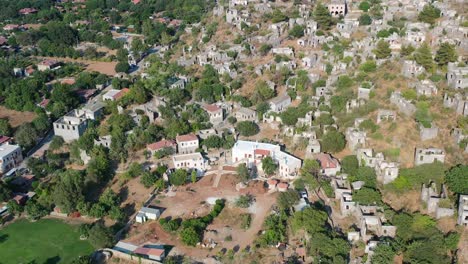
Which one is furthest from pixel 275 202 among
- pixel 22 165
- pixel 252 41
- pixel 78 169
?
pixel 252 41

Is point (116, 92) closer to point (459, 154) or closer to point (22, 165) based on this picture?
point (22, 165)

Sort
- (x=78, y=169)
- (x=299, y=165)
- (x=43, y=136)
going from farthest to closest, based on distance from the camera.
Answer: (x=43, y=136), (x=78, y=169), (x=299, y=165)

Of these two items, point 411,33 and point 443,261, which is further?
point 411,33

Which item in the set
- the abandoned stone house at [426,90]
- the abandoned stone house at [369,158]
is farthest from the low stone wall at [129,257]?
the abandoned stone house at [426,90]

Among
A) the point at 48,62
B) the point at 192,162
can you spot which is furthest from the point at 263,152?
the point at 48,62

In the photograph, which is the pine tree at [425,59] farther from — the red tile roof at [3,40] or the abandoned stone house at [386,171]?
the red tile roof at [3,40]

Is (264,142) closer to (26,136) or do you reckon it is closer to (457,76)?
(457,76)

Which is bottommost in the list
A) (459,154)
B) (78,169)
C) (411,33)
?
(78,169)
